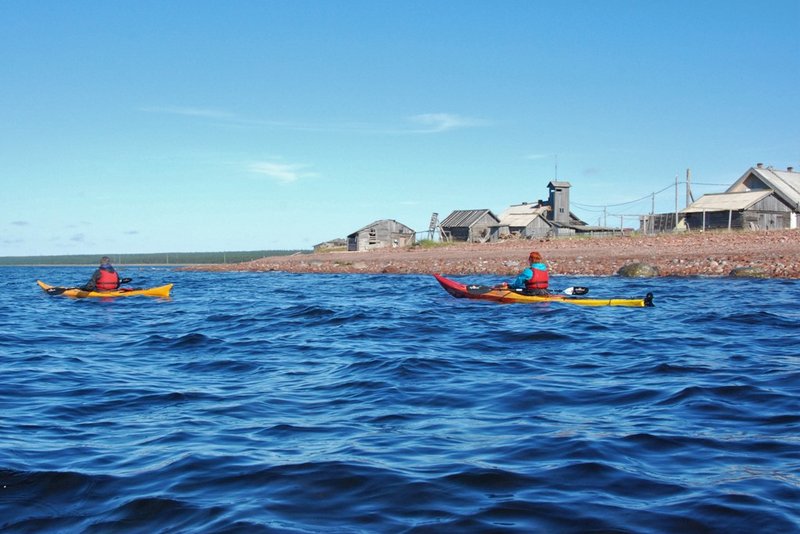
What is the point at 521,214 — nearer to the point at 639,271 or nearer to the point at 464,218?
the point at 464,218

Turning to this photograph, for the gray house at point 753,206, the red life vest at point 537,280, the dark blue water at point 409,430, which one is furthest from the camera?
the gray house at point 753,206

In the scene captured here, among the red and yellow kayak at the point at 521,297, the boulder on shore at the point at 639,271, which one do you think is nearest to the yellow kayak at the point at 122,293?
the red and yellow kayak at the point at 521,297

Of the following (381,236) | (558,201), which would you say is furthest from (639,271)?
(381,236)

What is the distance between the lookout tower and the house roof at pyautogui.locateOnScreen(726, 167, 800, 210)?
15018 millimetres

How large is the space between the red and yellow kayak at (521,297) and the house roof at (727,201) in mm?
32540

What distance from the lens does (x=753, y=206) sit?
4831 centimetres

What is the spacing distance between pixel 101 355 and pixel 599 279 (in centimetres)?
2074

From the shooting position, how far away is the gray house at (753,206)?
4803cm

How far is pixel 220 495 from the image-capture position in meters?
5.15

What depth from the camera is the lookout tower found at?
214 feet

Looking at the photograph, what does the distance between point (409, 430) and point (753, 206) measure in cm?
4724

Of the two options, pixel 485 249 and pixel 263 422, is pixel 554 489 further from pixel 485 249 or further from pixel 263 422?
pixel 485 249

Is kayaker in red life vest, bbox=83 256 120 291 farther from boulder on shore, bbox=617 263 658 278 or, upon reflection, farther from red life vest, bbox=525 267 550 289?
boulder on shore, bbox=617 263 658 278

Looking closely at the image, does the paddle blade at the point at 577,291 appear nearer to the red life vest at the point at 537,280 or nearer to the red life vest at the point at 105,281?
the red life vest at the point at 537,280
